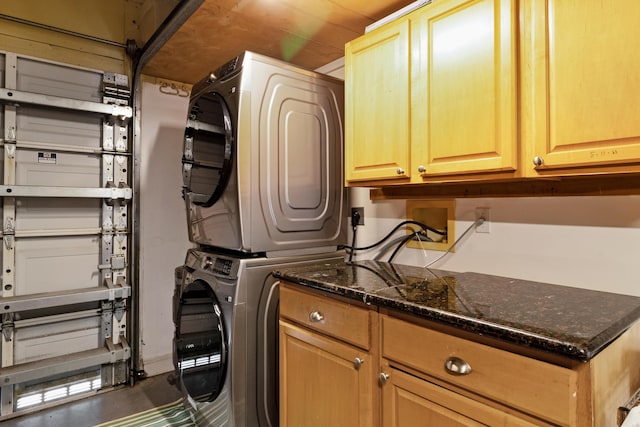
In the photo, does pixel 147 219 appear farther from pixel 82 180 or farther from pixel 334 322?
pixel 334 322

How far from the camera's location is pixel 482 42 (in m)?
1.27

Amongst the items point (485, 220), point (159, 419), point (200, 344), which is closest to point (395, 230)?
point (485, 220)

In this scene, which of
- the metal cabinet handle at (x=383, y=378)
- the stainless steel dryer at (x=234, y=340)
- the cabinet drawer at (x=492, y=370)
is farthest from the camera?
the stainless steel dryer at (x=234, y=340)

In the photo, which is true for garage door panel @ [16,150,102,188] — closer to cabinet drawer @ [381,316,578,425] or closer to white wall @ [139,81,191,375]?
white wall @ [139,81,191,375]

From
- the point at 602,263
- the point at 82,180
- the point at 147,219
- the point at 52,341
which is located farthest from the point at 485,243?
the point at 52,341

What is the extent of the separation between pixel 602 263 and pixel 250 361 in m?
1.48

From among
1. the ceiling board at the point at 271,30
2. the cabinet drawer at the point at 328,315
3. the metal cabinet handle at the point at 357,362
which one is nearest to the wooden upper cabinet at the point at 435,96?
the ceiling board at the point at 271,30

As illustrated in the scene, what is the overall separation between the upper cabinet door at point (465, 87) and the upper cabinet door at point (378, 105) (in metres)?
→ 0.06

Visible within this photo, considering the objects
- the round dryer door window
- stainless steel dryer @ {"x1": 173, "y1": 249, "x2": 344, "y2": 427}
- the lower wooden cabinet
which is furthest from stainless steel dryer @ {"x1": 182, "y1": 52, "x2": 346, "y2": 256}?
the lower wooden cabinet

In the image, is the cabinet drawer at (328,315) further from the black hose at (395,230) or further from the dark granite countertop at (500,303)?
the black hose at (395,230)

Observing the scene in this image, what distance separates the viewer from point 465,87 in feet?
4.32

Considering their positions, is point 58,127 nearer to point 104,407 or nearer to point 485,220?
point 104,407

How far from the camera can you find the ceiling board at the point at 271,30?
5.72ft

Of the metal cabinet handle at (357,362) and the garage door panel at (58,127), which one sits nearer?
the metal cabinet handle at (357,362)
